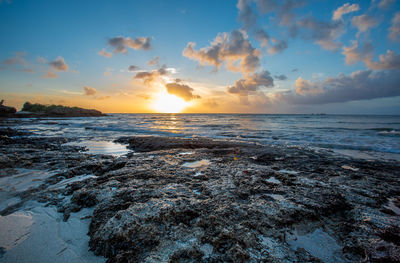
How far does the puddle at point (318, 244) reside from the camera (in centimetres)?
181

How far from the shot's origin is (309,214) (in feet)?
8.07

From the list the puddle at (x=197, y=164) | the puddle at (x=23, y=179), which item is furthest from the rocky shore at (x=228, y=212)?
the puddle at (x=197, y=164)

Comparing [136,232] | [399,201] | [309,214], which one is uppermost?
[136,232]

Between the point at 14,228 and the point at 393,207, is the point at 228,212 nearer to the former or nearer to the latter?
the point at 14,228

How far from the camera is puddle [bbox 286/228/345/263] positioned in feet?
5.95

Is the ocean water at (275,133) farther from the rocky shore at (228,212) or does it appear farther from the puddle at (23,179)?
the puddle at (23,179)

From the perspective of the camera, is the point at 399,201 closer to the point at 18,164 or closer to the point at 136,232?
the point at 136,232

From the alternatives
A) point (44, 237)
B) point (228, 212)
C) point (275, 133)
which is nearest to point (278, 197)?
point (228, 212)

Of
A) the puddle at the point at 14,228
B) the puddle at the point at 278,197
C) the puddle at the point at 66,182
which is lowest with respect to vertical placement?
the puddle at the point at 278,197

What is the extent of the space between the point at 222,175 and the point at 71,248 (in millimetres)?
2945

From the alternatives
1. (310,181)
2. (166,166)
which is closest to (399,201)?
(310,181)

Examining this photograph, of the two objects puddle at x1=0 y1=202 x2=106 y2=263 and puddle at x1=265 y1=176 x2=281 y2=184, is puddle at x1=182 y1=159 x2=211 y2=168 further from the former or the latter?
puddle at x1=0 y1=202 x2=106 y2=263

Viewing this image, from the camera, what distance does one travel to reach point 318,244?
1977 mm

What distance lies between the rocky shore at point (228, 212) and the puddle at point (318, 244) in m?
0.01
